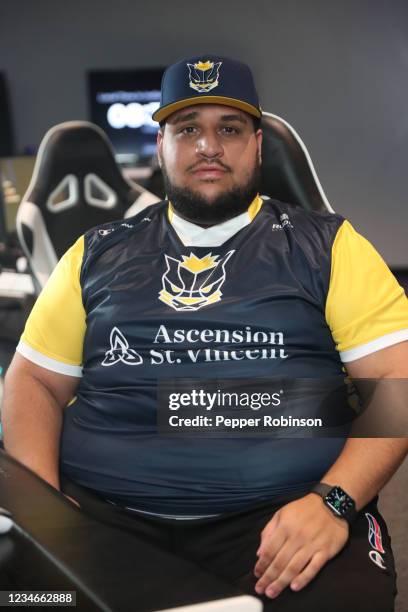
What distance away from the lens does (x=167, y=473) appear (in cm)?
127

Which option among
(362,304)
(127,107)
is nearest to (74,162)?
(362,304)

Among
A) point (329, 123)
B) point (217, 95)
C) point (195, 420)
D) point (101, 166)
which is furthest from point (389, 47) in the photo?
point (195, 420)

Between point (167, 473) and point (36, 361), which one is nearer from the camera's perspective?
point (167, 473)

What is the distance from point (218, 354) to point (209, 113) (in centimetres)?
53

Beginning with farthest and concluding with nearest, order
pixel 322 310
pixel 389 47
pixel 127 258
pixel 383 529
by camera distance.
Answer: pixel 389 47, pixel 127 258, pixel 322 310, pixel 383 529

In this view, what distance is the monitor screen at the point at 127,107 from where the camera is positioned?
21.4 feet

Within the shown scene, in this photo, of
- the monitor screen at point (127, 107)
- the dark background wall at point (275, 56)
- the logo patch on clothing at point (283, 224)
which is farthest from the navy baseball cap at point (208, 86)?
the dark background wall at point (275, 56)

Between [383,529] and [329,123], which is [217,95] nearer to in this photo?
[383,529]

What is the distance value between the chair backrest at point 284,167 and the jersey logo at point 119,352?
0.64 metres

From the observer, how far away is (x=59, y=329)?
1.45 m

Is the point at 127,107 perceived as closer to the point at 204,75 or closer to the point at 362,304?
the point at 204,75

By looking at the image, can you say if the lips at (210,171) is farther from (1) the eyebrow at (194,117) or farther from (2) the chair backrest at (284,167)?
(2) the chair backrest at (284,167)

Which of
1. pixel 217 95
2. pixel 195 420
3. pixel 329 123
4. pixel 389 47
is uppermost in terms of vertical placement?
pixel 217 95

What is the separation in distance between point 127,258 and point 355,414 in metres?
0.53
